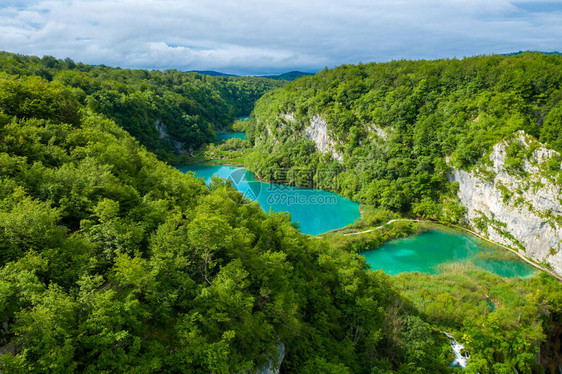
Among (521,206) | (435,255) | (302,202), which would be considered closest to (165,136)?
(302,202)

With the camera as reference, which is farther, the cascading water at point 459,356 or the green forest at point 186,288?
the cascading water at point 459,356

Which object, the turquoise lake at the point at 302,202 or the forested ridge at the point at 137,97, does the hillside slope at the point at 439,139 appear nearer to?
the turquoise lake at the point at 302,202

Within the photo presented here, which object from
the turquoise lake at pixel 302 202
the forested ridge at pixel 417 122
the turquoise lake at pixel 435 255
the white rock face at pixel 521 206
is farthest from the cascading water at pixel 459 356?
the forested ridge at pixel 417 122

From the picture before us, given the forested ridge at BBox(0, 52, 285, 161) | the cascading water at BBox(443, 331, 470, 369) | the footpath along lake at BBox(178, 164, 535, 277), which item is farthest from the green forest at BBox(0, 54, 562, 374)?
the forested ridge at BBox(0, 52, 285, 161)

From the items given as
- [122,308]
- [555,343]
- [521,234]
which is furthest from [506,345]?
[521,234]


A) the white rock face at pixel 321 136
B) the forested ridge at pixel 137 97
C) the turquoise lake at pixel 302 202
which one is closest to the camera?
the turquoise lake at pixel 302 202

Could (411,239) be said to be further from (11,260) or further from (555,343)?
(11,260)
